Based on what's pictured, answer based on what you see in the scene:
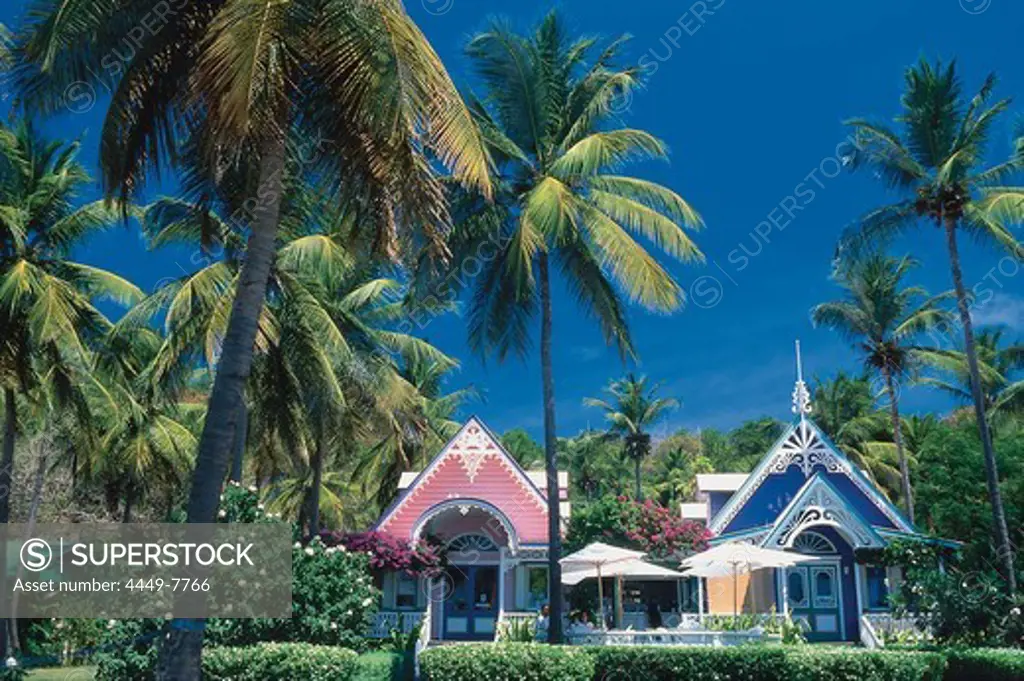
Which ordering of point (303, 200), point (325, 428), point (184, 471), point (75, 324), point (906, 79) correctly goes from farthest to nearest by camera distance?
point (184, 471) → point (325, 428) → point (906, 79) → point (75, 324) → point (303, 200)

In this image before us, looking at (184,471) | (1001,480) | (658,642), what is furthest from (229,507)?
(1001,480)

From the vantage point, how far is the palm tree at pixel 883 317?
34656 mm

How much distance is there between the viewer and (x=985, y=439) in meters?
22.7

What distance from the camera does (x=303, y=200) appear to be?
18.1m

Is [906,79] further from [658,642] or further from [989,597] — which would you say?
[658,642]

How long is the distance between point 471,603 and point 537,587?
7.78 metres

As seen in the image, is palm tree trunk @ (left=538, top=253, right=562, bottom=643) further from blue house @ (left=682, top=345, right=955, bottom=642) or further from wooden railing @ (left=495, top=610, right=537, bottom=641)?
blue house @ (left=682, top=345, right=955, bottom=642)

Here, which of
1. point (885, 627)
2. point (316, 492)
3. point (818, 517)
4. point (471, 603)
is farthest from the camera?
point (471, 603)

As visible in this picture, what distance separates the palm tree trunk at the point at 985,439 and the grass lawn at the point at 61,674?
20.6 m

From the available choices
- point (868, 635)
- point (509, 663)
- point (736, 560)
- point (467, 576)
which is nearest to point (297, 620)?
point (509, 663)

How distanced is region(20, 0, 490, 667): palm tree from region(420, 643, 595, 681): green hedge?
27.8ft

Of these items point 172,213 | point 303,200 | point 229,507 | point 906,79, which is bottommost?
point 229,507

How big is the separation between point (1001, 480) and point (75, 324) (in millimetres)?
28056

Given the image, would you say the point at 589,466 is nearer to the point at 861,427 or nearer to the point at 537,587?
the point at 861,427
